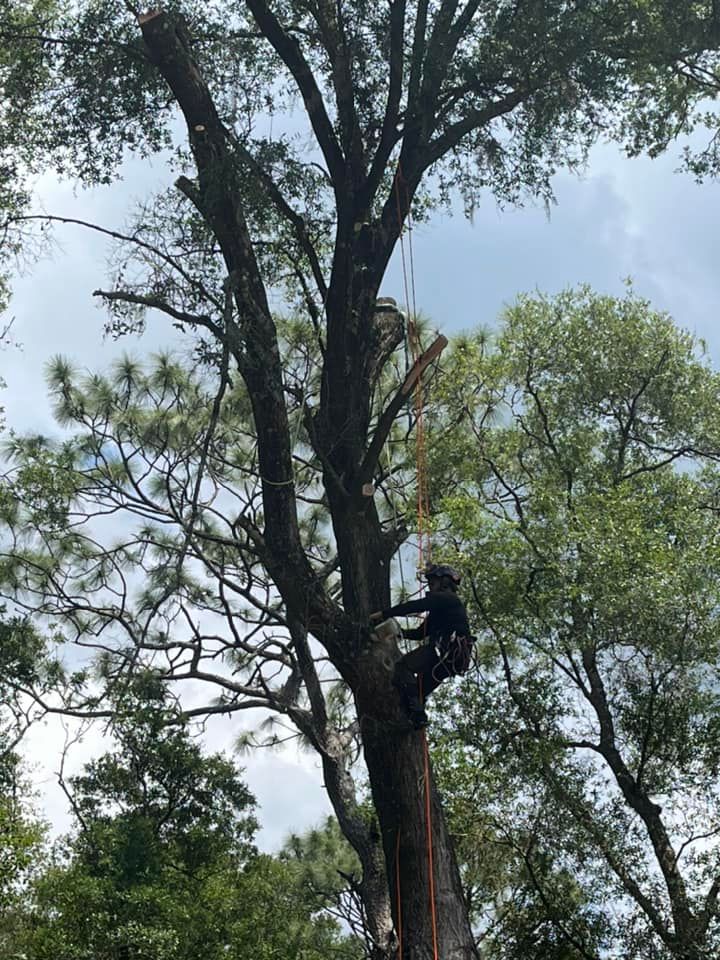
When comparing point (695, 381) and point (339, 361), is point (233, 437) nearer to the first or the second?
point (695, 381)

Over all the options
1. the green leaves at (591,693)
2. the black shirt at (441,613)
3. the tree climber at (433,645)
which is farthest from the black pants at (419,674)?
the green leaves at (591,693)

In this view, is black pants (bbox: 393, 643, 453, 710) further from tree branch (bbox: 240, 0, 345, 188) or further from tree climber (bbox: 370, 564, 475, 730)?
tree branch (bbox: 240, 0, 345, 188)

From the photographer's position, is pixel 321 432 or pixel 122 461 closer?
pixel 321 432

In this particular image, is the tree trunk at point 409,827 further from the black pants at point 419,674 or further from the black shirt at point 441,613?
the black shirt at point 441,613

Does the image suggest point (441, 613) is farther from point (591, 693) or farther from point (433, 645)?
point (591, 693)

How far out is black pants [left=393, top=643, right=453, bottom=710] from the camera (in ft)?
17.5

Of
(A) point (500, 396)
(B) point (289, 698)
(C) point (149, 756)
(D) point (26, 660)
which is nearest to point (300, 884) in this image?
(B) point (289, 698)

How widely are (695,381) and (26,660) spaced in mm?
6350

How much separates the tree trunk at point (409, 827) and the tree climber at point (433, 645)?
6 cm

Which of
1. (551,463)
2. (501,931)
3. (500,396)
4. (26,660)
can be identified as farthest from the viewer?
(500,396)

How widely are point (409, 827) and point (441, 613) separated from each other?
1036 mm

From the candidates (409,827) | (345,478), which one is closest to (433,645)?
(409,827)

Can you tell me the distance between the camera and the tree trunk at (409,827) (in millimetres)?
5031

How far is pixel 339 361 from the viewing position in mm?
6211
